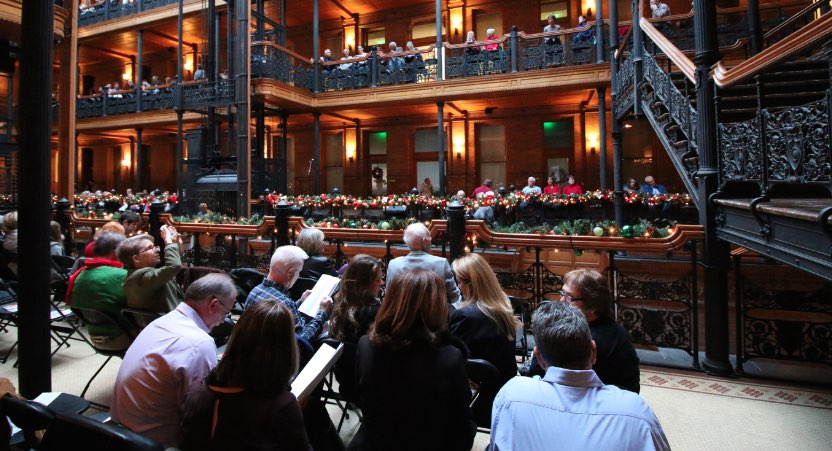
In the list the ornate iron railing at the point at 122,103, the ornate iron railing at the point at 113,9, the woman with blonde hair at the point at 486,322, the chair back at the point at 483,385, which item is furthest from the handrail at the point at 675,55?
the ornate iron railing at the point at 113,9

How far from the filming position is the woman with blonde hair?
2.65 metres

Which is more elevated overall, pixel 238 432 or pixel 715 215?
pixel 715 215

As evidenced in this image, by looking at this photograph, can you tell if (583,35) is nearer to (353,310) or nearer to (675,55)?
(675,55)

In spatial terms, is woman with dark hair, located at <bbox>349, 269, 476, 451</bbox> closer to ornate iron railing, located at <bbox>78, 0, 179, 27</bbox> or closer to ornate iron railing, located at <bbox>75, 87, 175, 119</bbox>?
ornate iron railing, located at <bbox>75, 87, 175, 119</bbox>

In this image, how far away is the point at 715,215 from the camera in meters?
4.50

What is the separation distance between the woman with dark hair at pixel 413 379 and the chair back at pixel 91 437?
84cm

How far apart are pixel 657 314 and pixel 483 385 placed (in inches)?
115

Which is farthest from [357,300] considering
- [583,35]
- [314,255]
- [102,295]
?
[583,35]

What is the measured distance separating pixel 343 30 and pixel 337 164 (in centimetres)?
528

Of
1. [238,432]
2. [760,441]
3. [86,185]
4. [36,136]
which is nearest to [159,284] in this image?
[36,136]

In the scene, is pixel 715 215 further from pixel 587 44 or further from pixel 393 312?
pixel 587 44

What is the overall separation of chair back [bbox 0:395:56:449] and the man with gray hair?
267 centimetres

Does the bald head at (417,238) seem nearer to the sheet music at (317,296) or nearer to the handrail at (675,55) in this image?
the sheet music at (317,296)

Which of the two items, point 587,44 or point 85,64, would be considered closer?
point 587,44
